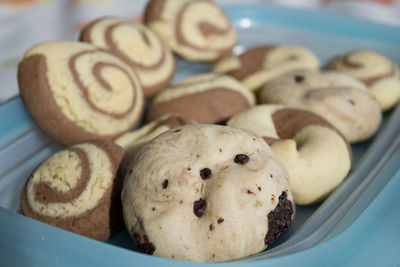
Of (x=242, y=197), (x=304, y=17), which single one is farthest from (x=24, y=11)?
(x=242, y=197)

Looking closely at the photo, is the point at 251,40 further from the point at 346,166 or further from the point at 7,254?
the point at 7,254

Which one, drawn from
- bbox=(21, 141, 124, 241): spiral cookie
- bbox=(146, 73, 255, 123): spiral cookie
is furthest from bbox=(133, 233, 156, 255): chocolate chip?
bbox=(146, 73, 255, 123): spiral cookie

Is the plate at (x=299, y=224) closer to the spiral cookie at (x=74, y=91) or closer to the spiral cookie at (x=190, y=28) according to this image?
the spiral cookie at (x=74, y=91)

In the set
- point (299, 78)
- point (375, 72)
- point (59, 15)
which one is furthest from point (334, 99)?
point (59, 15)

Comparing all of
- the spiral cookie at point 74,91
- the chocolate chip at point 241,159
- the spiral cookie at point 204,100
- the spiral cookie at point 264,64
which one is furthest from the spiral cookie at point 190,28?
the chocolate chip at point 241,159

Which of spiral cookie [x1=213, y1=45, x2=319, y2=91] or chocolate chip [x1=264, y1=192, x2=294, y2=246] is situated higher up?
chocolate chip [x1=264, y1=192, x2=294, y2=246]

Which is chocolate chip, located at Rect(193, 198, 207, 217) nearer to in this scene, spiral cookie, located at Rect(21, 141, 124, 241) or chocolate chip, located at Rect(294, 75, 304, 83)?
spiral cookie, located at Rect(21, 141, 124, 241)
